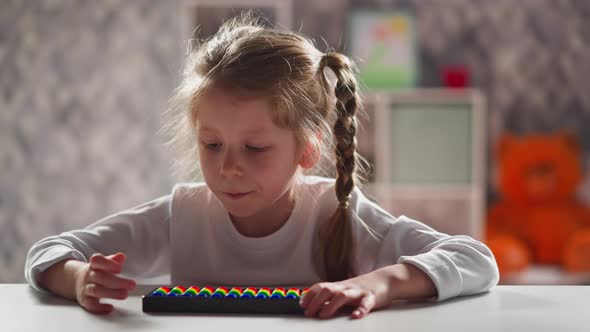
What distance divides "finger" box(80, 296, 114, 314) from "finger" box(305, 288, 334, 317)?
0.21 metres

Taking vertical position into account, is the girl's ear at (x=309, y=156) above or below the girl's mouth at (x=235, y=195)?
above

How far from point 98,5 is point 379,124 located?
141 centimetres

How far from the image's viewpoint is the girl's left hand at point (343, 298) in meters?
0.72

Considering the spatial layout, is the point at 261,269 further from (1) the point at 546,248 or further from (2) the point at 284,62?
(1) the point at 546,248

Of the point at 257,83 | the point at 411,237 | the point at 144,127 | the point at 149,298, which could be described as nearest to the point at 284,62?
the point at 257,83

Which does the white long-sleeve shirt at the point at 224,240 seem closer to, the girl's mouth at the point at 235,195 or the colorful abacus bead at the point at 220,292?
the girl's mouth at the point at 235,195

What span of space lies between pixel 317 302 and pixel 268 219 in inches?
19.8

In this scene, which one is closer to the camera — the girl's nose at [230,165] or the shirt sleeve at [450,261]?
the shirt sleeve at [450,261]

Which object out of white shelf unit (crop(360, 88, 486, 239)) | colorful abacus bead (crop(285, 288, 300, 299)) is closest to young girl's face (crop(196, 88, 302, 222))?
colorful abacus bead (crop(285, 288, 300, 299))

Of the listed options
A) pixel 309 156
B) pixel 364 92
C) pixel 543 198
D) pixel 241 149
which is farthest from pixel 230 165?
pixel 543 198

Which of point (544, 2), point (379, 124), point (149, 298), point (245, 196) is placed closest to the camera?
point (149, 298)

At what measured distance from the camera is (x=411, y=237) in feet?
3.54

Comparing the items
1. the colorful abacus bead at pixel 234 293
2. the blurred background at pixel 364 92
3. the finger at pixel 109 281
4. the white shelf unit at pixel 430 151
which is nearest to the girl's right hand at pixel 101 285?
the finger at pixel 109 281

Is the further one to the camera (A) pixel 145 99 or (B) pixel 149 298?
(A) pixel 145 99
